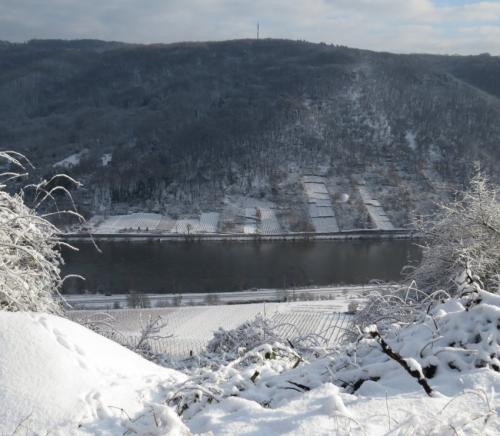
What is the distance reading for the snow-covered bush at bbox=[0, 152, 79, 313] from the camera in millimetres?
4945

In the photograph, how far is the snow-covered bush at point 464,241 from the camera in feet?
26.6

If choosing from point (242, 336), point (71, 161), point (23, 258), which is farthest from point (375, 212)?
point (23, 258)

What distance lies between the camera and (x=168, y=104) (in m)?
118

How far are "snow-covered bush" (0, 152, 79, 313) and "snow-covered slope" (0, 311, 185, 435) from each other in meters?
1.50

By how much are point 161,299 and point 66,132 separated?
86521mm

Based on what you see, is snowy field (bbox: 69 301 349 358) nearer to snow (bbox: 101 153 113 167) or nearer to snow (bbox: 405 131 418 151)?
snow (bbox: 405 131 418 151)

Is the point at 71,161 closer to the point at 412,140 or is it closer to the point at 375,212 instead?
the point at 375,212

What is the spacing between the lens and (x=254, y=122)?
91.1 meters

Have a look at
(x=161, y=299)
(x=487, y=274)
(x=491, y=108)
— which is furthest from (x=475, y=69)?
(x=487, y=274)

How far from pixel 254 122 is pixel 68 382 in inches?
3542

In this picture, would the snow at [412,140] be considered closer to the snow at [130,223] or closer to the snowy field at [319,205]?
the snowy field at [319,205]

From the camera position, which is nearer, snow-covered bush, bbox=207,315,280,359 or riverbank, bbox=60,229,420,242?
snow-covered bush, bbox=207,315,280,359

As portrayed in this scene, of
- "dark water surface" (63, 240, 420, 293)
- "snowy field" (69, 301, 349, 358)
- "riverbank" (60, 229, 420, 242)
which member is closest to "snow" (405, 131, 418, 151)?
"riverbank" (60, 229, 420, 242)

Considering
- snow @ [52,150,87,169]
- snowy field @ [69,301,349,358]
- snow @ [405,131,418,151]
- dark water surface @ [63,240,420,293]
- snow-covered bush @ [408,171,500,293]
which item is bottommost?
dark water surface @ [63,240,420,293]
